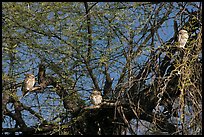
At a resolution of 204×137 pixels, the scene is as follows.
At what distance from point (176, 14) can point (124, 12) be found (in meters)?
0.83

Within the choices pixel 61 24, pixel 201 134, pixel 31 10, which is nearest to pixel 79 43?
pixel 61 24

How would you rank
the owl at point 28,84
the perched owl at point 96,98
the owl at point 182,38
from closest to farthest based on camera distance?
the owl at point 182,38, the perched owl at point 96,98, the owl at point 28,84

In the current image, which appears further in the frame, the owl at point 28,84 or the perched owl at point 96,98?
the owl at point 28,84

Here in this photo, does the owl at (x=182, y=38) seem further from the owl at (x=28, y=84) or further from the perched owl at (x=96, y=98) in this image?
the owl at (x=28, y=84)

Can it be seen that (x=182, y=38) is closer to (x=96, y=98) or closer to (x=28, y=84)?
(x=96, y=98)

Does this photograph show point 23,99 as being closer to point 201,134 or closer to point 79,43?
point 79,43

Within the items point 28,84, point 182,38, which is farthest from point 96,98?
point 182,38

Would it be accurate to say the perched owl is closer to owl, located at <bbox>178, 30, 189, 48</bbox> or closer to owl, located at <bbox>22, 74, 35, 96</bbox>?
owl, located at <bbox>22, 74, 35, 96</bbox>

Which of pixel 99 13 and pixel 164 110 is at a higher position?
pixel 99 13

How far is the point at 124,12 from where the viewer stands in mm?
4848

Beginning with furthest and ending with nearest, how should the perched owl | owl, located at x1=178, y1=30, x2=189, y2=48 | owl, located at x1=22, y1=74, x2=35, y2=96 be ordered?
owl, located at x1=22, y1=74, x2=35, y2=96
the perched owl
owl, located at x1=178, y1=30, x2=189, y2=48

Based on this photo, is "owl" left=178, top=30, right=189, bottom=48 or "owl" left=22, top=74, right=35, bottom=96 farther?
"owl" left=22, top=74, right=35, bottom=96

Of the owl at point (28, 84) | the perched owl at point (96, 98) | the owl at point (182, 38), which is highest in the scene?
the owl at point (182, 38)

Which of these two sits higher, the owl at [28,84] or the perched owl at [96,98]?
the owl at [28,84]
